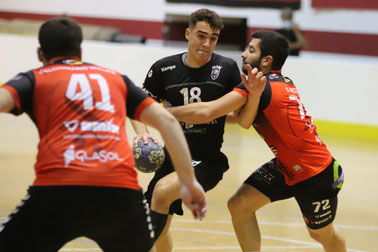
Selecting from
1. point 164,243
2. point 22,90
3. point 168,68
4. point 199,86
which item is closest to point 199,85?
point 199,86

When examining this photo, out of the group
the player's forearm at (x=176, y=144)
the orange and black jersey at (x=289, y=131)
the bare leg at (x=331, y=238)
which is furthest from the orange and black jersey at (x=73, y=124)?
the bare leg at (x=331, y=238)

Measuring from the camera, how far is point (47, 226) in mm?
2904

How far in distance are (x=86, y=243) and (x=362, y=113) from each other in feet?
24.1

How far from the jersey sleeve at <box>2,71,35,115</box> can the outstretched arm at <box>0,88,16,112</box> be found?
2cm

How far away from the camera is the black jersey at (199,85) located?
4793 millimetres

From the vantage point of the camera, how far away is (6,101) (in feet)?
9.44

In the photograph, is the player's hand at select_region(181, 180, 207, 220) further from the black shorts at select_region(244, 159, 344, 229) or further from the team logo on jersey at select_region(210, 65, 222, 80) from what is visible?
the team logo on jersey at select_region(210, 65, 222, 80)

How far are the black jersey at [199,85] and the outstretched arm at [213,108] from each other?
444 millimetres

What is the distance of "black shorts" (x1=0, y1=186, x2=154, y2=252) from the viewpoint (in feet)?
9.50

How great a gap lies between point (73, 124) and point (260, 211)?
14.3ft

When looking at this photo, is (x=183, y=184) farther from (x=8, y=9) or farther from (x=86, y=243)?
(x=8, y=9)

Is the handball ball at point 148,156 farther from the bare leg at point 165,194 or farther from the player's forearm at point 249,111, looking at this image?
the player's forearm at point 249,111

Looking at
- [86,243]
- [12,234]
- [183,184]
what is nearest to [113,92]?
[183,184]

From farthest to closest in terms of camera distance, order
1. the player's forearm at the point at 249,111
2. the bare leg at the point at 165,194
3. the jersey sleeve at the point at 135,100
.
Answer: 1. the bare leg at the point at 165,194
2. the player's forearm at the point at 249,111
3. the jersey sleeve at the point at 135,100
